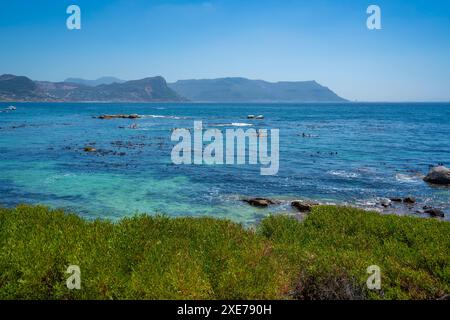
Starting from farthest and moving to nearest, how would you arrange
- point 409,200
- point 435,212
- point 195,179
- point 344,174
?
point 344,174 → point 195,179 → point 409,200 → point 435,212

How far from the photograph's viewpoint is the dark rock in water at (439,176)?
3778 cm

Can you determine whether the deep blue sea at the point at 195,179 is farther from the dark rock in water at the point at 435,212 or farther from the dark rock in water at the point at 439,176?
the dark rock in water at the point at 439,176

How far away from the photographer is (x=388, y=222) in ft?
56.2

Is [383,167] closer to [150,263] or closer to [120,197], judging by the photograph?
[120,197]

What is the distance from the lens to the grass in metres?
10.2

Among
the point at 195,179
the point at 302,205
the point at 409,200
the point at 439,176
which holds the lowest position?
the point at 409,200

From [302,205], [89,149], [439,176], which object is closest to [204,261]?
[302,205]

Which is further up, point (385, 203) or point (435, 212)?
point (385, 203)

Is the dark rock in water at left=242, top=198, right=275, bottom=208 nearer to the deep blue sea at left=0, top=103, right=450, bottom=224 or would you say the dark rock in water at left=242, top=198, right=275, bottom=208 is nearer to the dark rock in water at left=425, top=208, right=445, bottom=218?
the deep blue sea at left=0, top=103, right=450, bottom=224

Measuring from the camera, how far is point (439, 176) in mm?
38031

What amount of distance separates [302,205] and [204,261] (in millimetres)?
17637

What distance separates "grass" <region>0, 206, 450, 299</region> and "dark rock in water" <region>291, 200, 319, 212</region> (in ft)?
38.3

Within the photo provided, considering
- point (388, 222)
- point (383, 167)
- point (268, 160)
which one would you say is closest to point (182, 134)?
point (268, 160)

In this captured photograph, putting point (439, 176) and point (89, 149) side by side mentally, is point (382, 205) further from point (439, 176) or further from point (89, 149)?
point (89, 149)
